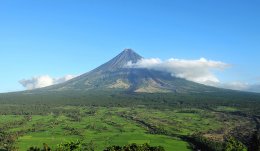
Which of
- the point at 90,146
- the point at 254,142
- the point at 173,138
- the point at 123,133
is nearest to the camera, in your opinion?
the point at 254,142

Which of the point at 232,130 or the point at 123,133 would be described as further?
the point at 232,130

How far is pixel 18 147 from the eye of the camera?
143000mm

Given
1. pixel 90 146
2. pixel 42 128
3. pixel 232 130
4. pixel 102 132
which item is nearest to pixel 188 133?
pixel 232 130

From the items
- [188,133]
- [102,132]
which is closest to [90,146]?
[102,132]

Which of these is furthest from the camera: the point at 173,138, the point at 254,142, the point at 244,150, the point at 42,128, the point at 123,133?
the point at 42,128

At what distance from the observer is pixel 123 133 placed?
182m

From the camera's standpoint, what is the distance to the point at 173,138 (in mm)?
170375

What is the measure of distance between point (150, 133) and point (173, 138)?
15309 mm

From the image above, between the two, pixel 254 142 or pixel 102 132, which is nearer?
pixel 254 142

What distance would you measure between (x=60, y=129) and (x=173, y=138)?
55.5 m

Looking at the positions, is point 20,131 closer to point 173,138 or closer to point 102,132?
point 102,132

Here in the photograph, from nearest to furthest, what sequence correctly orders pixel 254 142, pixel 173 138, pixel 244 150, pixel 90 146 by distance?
pixel 254 142, pixel 244 150, pixel 90 146, pixel 173 138

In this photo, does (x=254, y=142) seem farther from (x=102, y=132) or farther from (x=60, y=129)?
(x=60, y=129)

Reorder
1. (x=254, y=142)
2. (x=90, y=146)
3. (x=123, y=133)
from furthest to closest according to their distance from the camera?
(x=123, y=133), (x=90, y=146), (x=254, y=142)
